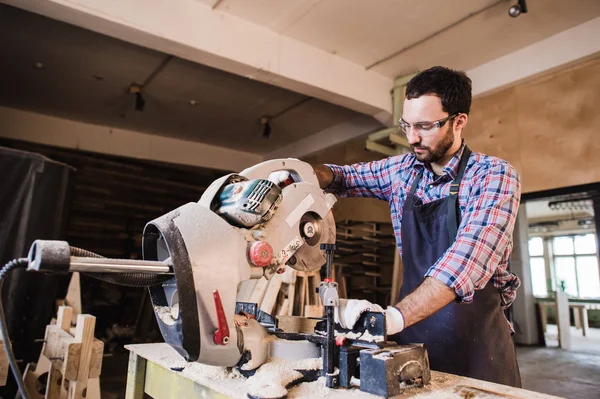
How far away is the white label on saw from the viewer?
3.76 ft

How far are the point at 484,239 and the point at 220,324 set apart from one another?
2.50 ft

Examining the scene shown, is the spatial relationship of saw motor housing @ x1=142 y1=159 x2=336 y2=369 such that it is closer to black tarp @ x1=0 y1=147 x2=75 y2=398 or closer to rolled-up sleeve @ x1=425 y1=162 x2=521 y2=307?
rolled-up sleeve @ x1=425 y1=162 x2=521 y2=307

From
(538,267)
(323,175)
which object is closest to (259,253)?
(323,175)

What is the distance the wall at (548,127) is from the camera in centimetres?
308

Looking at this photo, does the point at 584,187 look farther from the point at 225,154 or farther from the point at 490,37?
the point at 225,154

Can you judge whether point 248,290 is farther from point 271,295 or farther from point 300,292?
point 300,292

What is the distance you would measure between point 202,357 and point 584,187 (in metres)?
3.21

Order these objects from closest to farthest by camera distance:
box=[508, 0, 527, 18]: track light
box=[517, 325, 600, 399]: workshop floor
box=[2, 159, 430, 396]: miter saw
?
box=[2, 159, 430, 396]: miter saw < box=[508, 0, 527, 18]: track light < box=[517, 325, 600, 399]: workshop floor

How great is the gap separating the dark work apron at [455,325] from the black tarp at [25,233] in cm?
233

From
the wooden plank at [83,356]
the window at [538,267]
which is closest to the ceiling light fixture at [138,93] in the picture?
the wooden plank at [83,356]

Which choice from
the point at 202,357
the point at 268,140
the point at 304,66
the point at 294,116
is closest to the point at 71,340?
the point at 202,357

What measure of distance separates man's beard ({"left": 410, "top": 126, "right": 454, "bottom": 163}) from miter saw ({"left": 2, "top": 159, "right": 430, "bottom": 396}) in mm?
540

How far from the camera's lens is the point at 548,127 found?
329cm

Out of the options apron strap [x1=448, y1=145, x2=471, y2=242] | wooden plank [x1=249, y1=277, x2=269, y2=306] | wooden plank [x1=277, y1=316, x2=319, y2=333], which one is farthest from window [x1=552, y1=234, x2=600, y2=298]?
wooden plank [x1=277, y1=316, x2=319, y2=333]
